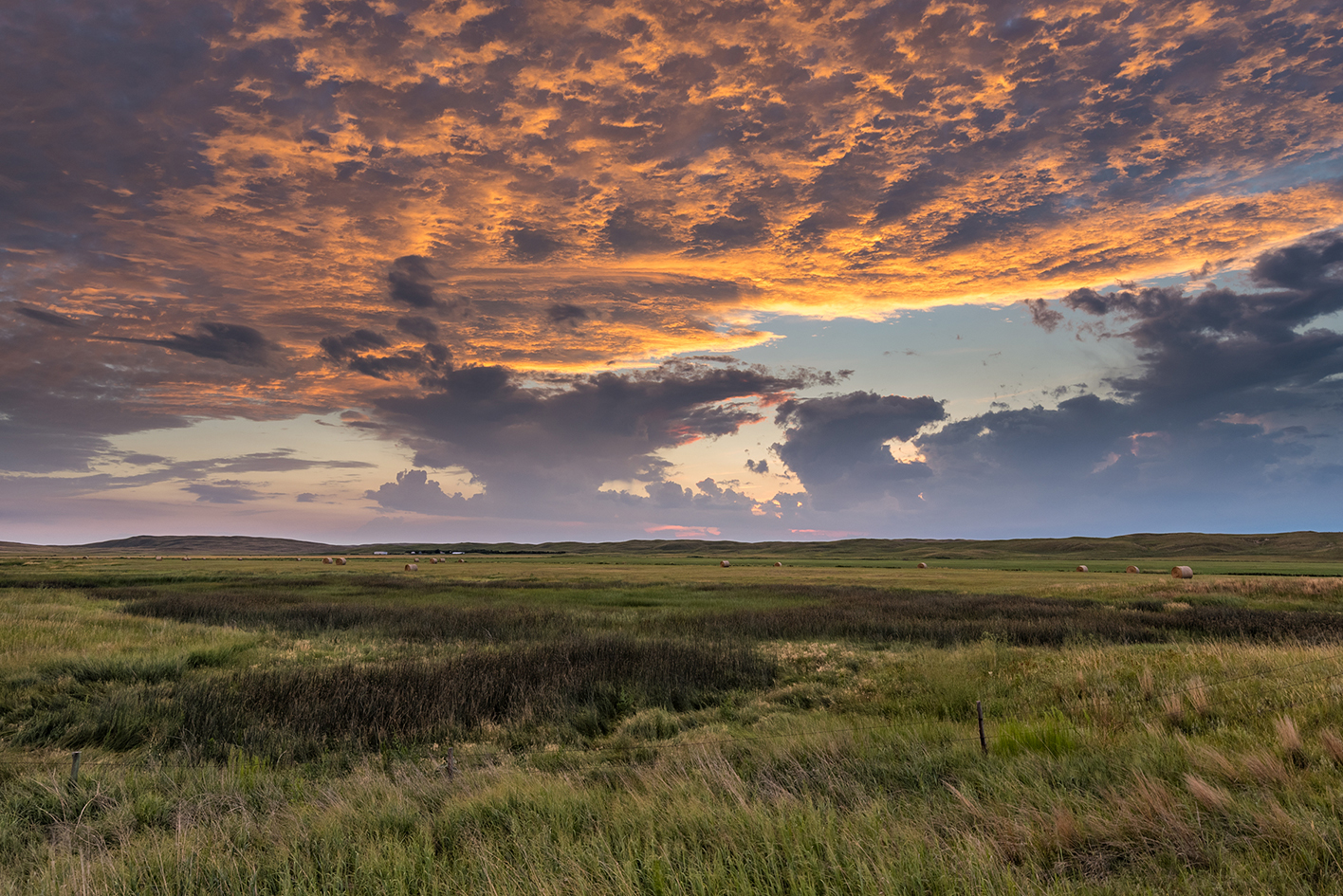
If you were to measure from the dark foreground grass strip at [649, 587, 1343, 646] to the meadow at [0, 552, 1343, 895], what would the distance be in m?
0.35

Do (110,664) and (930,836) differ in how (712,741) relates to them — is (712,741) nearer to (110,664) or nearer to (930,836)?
(930,836)

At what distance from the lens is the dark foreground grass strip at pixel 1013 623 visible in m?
19.9

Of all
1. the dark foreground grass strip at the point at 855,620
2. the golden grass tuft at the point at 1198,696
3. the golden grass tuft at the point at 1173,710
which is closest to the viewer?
the golden grass tuft at the point at 1173,710

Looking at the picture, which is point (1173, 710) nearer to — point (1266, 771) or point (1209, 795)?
point (1266, 771)

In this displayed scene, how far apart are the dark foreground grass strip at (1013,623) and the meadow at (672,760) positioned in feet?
1.13

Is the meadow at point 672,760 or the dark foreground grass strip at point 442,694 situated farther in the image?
the dark foreground grass strip at point 442,694

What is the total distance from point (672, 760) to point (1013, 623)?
18663 millimetres

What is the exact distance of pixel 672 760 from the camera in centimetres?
854

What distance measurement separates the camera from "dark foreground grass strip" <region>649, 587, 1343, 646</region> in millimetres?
19875

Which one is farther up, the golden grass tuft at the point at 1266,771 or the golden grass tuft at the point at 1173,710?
the golden grass tuft at the point at 1266,771

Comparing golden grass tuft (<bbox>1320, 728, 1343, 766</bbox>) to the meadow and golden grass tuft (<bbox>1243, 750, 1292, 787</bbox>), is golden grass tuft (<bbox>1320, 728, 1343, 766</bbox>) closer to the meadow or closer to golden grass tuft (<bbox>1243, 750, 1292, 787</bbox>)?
the meadow

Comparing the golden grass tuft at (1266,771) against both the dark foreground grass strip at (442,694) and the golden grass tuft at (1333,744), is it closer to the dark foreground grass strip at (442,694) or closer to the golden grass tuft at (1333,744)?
the golden grass tuft at (1333,744)

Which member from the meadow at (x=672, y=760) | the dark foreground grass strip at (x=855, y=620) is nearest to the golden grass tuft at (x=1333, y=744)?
the meadow at (x=672, y=760)

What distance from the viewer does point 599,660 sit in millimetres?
16438
